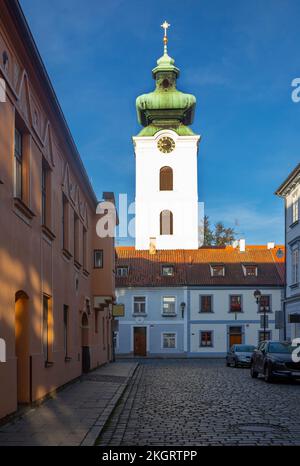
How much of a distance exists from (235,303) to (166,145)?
20286mm

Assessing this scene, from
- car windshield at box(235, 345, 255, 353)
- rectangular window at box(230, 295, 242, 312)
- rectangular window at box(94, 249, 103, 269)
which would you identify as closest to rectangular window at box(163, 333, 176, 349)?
rectangular window at box(230, 295, 242, 312)

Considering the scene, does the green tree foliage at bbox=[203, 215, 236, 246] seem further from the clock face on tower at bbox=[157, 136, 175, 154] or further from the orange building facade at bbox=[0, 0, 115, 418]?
the orange building facade at bbox=[0, 0, 115, 418]

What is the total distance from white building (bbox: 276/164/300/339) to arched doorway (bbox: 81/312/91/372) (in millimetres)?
12475

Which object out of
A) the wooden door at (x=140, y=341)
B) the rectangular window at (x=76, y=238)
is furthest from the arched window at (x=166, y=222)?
the rectangular window at (x=76, y=238)

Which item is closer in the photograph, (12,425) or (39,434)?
(39,434)

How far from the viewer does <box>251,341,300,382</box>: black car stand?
72.9 ft

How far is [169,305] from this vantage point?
55.5 m

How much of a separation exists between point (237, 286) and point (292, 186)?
18389mm

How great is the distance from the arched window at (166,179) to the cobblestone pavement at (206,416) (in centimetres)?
4725

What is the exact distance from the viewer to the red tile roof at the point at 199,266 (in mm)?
55906

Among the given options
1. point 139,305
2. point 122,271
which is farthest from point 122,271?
point 139,305
